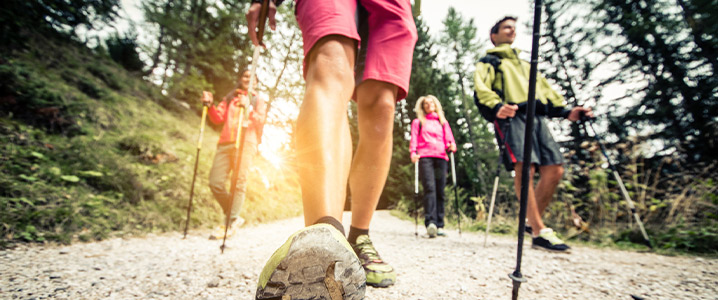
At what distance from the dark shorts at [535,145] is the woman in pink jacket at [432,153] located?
162cm

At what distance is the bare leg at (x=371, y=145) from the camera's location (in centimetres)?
133

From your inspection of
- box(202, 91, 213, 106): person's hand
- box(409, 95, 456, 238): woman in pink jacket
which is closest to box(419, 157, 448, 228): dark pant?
box(409, 95, 456, 238): woman in pink jacket

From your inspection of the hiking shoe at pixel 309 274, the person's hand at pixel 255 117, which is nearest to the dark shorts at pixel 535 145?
the hiking shoe at pixel 309 274

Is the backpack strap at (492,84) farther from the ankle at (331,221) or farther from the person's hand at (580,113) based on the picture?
the ankle at (331,221)

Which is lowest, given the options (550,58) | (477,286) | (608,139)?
(477,286)

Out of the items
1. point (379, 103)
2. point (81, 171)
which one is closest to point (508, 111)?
point (379, 103)

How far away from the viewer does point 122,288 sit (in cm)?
120

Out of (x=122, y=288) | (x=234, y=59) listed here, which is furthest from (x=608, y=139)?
(x=234, y=59)

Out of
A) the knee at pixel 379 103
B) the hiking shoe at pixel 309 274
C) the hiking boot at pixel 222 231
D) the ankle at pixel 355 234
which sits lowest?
the hiking boot at pixel 222 231

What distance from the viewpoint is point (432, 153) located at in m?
4.65

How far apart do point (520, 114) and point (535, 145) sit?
0.36 metres

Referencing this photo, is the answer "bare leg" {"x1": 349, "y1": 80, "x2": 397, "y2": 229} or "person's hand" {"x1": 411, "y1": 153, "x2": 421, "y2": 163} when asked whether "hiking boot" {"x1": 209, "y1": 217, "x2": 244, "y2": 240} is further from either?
"person's hand" {"x1": 411, "y1": 153, "x2": 421, "y2": 163}

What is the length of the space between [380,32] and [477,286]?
4.19 feet

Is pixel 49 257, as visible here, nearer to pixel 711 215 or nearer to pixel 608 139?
pixel 711 215
